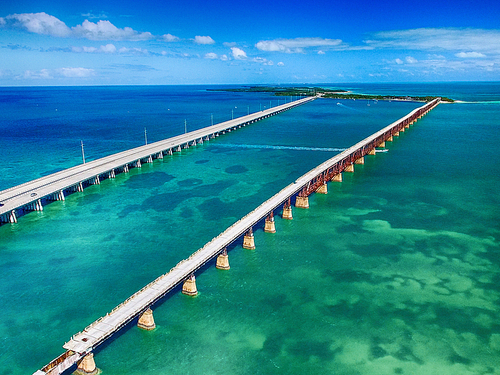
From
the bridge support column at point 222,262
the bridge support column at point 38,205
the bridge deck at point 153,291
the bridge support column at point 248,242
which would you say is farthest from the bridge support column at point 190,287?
the bridge support column at point 38,205

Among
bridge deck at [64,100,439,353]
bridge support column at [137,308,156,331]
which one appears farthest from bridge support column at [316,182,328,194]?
bridge support column at [137,308,156,331]

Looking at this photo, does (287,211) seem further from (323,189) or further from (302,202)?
(323,189)

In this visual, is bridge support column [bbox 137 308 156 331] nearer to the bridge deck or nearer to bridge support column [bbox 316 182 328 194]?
the bridge deck

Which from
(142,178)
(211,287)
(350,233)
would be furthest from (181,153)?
(211,287)

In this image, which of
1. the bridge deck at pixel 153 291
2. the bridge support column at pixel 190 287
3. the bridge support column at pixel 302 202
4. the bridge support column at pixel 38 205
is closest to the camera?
the bridge deck at pixel 153 291

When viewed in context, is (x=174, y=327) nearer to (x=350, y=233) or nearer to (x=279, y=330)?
(x=279, y=330)

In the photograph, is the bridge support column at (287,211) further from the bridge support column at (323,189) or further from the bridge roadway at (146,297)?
the bridge support column at (323,189)
